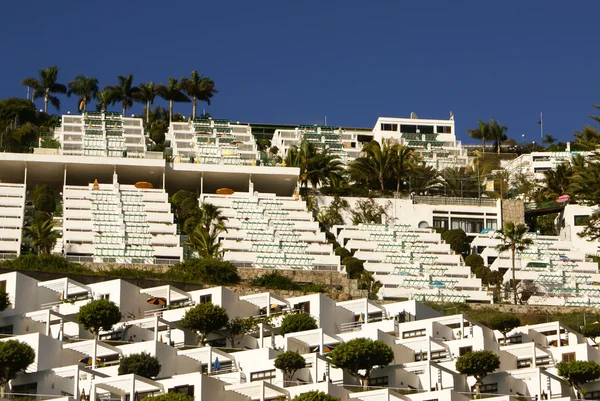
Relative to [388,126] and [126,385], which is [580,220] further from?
[126,385]

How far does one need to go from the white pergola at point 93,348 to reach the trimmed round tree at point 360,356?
9391 mm

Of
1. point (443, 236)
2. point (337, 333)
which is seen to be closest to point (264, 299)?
point (337, 333)

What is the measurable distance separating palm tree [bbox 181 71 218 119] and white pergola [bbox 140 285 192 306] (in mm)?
67553

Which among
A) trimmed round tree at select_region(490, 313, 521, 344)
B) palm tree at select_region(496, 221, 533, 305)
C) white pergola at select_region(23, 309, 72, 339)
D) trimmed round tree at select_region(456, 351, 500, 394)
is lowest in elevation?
trimmed round tree at select_region(456, 351, 500, 394)

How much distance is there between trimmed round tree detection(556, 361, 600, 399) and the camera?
201 feet

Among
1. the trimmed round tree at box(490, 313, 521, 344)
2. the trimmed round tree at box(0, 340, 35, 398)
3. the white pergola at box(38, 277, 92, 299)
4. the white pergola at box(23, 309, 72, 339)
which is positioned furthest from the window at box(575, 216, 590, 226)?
the trimmed round tree at box(0, 340, 35, 398)

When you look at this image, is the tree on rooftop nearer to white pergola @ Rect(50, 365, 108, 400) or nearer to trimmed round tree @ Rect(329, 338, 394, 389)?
trimmed round tree @ Rect(329, 338, 394, 389)

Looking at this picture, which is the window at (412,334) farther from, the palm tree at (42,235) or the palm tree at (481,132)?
the palm tree at (481,132)

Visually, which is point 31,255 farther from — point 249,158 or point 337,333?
A: point 249,158

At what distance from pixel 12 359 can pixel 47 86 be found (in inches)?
3592

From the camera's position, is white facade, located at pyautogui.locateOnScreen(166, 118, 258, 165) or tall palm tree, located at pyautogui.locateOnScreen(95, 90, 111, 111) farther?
tall palm tree, located at pyautogui.locateOnScreen(95, 90, 111, 111)

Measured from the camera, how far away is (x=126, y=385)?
2103 inches

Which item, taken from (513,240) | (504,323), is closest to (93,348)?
(504,323)

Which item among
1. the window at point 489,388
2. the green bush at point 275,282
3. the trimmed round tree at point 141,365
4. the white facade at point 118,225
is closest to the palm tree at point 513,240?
the green bush at point 275,282
